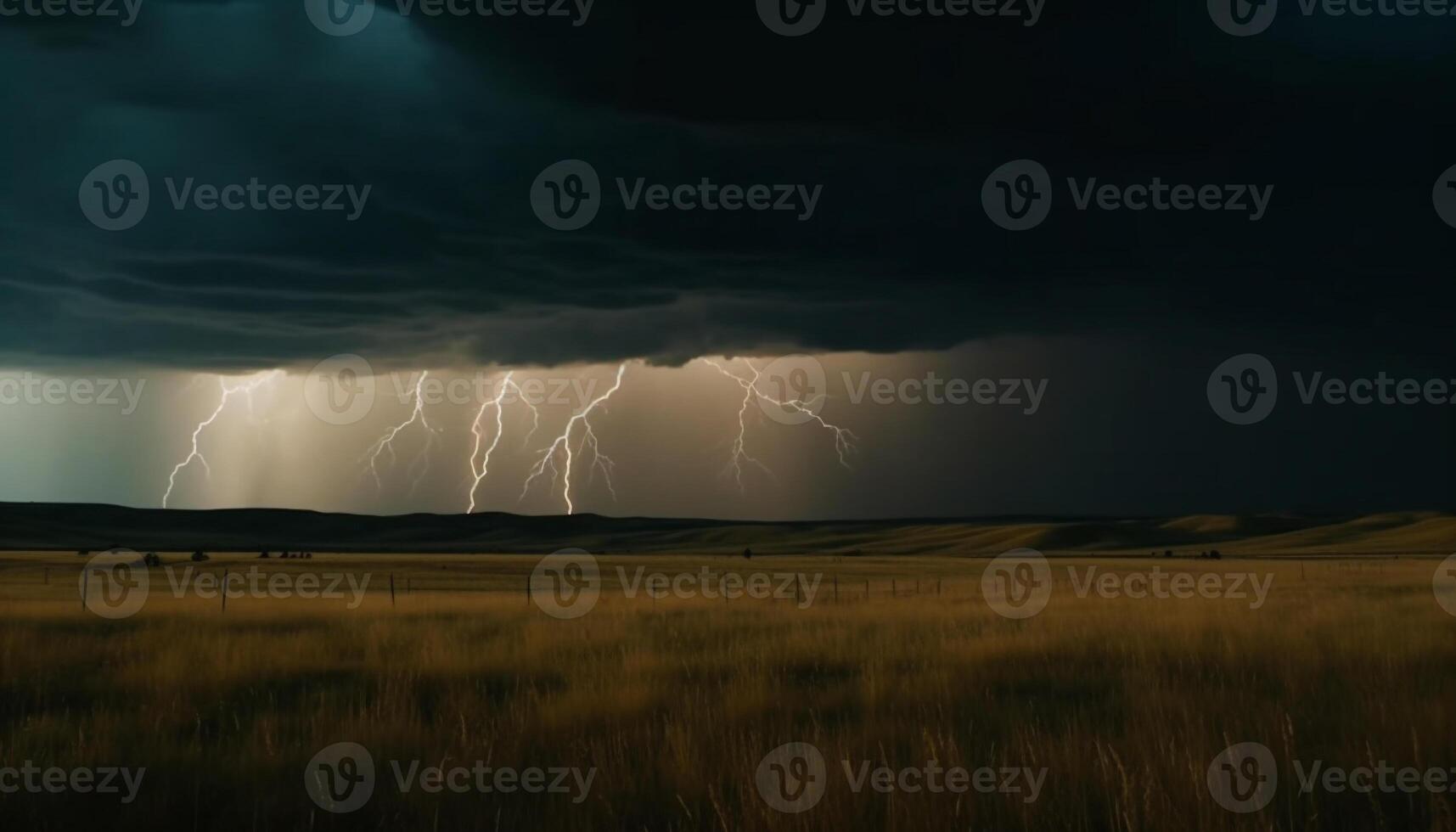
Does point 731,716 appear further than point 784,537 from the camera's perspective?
No

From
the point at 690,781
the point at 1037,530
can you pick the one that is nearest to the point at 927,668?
the point at 690,781

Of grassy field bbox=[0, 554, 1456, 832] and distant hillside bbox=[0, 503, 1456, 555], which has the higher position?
distant hillside bbox=[0, 503, 1456, 555]

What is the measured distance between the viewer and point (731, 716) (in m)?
7.61

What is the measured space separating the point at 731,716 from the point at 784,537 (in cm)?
16875

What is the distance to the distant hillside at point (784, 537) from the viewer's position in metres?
119

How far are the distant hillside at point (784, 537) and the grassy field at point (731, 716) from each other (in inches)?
3706

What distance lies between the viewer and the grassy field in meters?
5.50

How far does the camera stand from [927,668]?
10.3m

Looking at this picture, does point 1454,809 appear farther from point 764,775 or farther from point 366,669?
point 366,669

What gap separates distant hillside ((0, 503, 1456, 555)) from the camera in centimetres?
11869

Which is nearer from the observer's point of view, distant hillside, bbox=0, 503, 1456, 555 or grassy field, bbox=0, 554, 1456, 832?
grassy field, bbox=0, 554, 1456, 832

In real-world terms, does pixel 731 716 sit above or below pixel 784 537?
below

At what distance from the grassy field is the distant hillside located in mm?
94129

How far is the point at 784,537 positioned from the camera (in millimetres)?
175125
